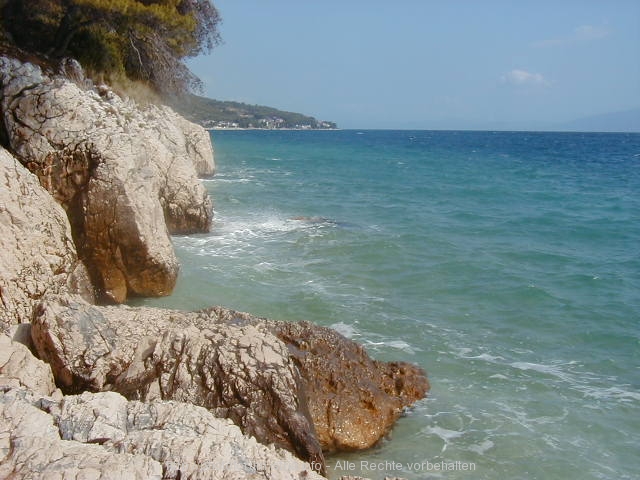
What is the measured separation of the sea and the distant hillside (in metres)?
111

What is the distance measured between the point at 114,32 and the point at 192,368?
42.4 ft

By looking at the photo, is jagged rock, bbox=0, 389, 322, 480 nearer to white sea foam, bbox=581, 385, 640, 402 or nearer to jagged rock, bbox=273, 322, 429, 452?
jagged rock, bbox=273, 322, 429, 452

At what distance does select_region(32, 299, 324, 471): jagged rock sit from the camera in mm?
6301

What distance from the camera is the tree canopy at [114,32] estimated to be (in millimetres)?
14492

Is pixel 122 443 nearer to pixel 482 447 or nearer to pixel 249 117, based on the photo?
pixel 482 447

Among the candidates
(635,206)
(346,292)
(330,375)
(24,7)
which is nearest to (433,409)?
(330,375)

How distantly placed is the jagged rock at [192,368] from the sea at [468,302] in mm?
936

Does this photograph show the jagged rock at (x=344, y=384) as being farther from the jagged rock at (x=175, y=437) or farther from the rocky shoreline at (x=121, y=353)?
the jagged rock at (x=175, y=437)

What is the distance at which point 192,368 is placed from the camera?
6.56 meters

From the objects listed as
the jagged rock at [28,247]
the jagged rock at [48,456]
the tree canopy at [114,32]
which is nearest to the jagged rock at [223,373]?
the jagged rock at [28,247]

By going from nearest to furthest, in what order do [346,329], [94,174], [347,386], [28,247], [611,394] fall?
[347,386]
[28,247]
[611,394]
[94,174]
[346,329]

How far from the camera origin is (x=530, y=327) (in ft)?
37.3

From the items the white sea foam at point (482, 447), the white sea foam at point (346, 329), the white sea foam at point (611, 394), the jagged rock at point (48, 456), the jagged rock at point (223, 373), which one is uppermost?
the jagged rock at point (48, 456)

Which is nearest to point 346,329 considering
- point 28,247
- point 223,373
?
point 223,373
